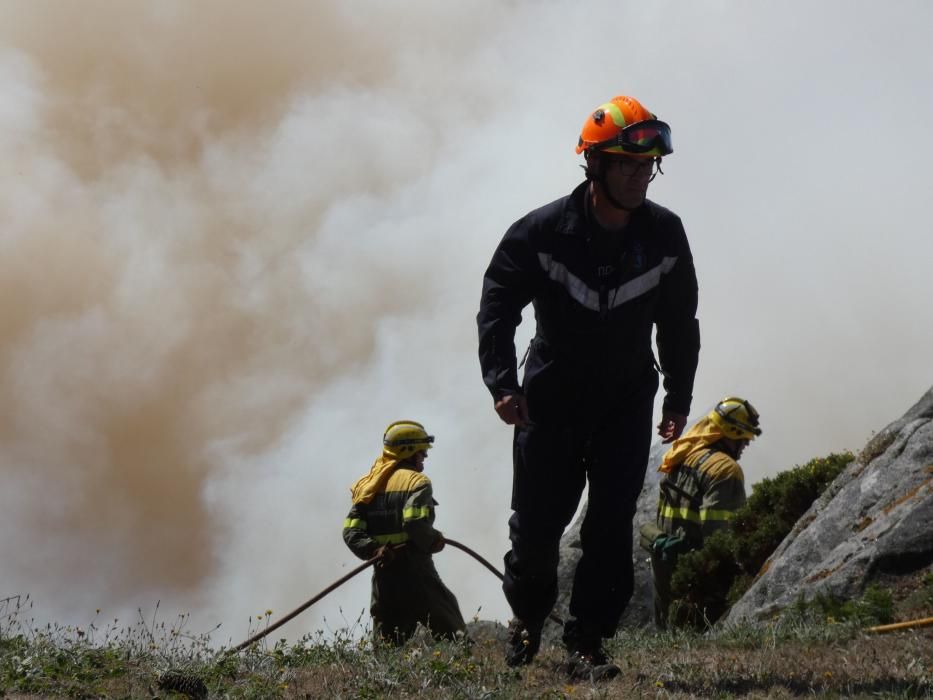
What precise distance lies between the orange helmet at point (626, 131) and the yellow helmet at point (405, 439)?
5.78m

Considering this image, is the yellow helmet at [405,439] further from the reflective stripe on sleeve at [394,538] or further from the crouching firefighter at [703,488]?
the crouching firefighter at [703,488]

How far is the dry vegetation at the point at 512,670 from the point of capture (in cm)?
606

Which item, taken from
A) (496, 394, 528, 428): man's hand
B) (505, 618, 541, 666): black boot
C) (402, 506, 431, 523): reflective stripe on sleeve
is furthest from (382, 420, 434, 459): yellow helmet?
(496, 394, 528, 428): man's hand

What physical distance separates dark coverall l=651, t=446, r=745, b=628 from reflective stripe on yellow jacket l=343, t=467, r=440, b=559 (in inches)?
83.9

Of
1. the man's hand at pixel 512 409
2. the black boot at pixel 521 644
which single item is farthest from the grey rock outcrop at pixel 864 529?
the man's hand at pixel 512 409

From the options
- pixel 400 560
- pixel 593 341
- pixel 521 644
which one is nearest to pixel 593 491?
pixel 593 341

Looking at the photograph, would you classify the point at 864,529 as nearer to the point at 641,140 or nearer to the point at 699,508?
the point at 699,508

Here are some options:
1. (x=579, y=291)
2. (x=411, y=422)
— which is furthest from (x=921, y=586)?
(x=411, y=422)

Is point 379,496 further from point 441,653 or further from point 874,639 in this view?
point 874,639

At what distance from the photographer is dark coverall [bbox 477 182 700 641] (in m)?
6.68

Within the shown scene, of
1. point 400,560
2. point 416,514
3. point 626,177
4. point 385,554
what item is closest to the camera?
point 626,177

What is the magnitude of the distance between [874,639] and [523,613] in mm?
1790

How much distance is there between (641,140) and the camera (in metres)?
6.63

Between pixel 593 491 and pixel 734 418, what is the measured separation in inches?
218
